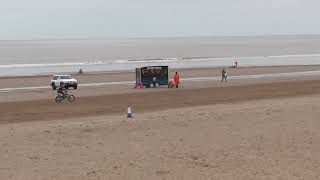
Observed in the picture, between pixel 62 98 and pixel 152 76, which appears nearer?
pixel 62 98

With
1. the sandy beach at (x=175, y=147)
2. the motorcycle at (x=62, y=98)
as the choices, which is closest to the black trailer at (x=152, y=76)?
the motorcycle at (x=62, y=98)

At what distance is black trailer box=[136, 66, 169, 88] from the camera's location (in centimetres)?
3959

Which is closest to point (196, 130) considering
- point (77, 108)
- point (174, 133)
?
point (174, 133)

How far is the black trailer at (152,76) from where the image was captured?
39.6 meters

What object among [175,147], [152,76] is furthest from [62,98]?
[175,147]

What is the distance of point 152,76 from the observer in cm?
3975

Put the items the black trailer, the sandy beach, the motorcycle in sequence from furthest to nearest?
the black trailer, the motorcycle, the sandy beach

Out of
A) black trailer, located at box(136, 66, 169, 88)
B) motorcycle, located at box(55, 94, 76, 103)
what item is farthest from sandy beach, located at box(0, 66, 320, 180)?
black trailer, located at box(136, 66, 169, 88)

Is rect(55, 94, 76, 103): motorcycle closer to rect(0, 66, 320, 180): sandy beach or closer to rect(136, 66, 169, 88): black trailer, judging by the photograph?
rect(0, 66, 320, 180): sandy beach

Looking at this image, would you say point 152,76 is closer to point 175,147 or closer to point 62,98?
point 62,98

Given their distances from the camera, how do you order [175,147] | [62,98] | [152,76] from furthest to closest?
[152,76] < [62,98] < [175,147]

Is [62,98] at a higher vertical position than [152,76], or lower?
lower

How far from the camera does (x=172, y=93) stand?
34469 millimetres

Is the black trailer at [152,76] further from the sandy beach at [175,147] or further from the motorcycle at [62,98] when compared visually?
the sandy beach at [175,147]
